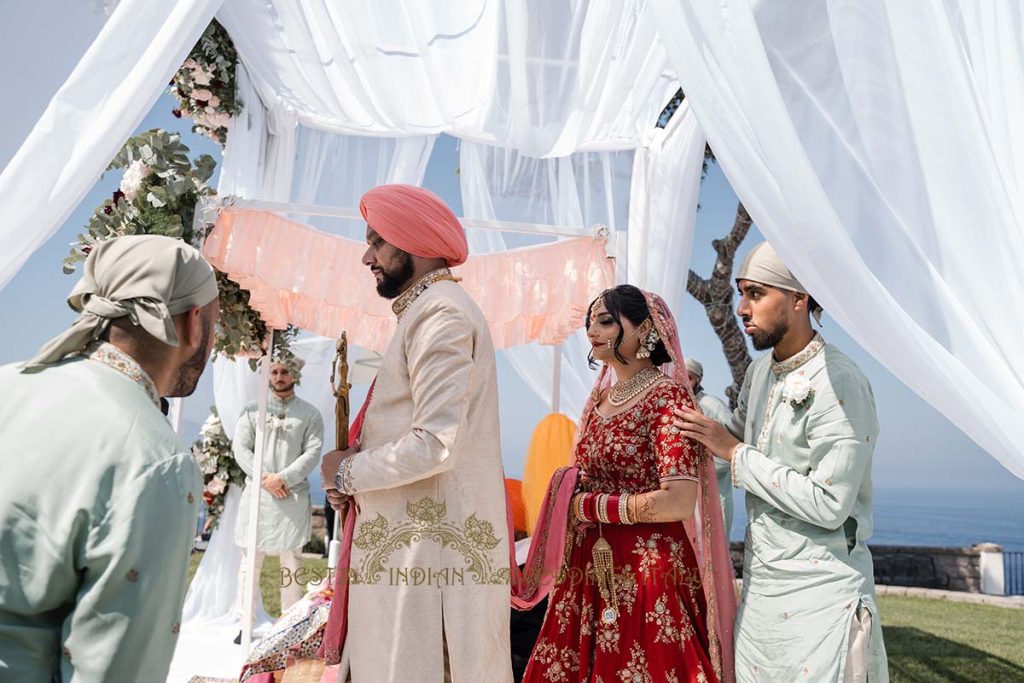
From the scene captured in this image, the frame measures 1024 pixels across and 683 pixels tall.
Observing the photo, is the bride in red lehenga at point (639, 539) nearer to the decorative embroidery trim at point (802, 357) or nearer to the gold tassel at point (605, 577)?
the gold tassel at point (605, 577)

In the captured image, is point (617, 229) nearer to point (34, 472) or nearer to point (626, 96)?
point (626, 96)

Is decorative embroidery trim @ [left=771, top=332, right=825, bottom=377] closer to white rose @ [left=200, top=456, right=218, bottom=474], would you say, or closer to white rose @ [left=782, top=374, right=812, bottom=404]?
white rose @ [left=782, top=374, right=812, bottom=404]

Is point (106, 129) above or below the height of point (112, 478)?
above

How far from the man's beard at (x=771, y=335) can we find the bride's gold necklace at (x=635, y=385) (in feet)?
1.28

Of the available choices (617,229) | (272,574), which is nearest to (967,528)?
(272,574)

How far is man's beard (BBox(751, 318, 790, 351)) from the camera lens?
2.68 m

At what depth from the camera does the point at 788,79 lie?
7.80 ft

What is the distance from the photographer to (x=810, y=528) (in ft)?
8.21

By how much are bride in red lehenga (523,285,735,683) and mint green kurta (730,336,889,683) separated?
0.58 feet

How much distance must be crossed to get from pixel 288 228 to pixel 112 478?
348 centimetres

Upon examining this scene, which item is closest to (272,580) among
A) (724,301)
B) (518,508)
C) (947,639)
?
(518,508)

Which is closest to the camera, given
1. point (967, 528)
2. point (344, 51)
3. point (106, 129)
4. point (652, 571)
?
point (106, 129)

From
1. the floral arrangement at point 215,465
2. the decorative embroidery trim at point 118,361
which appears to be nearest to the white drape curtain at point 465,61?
the decorative embroidery trim at point 118,361

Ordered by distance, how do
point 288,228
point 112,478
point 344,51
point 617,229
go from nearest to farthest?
point 112,478 → point 344,51 → point 288,228 → point 617,229
